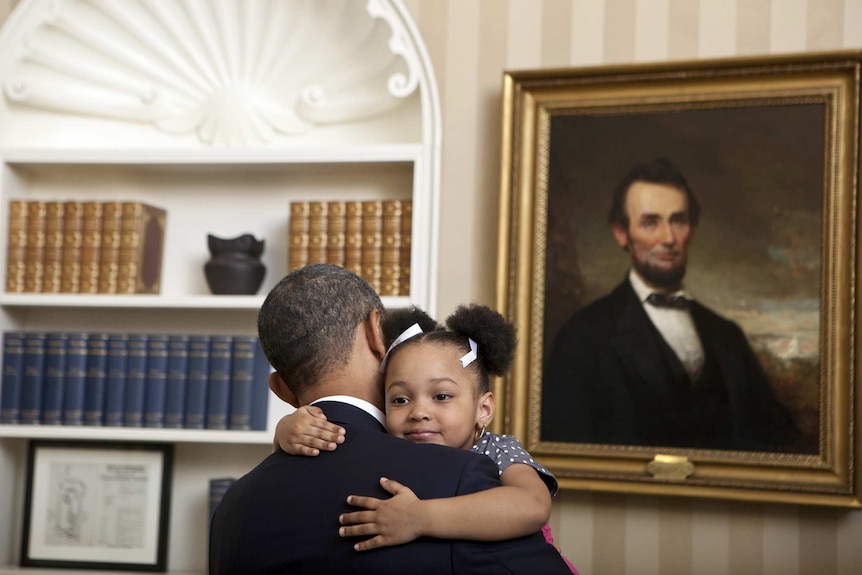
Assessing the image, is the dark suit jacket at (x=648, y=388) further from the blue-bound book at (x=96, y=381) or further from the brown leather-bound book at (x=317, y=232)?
the blue-bound book at (x=96, y=381)

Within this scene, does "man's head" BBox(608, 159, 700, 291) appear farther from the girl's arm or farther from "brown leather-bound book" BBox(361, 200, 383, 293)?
the girl's arm

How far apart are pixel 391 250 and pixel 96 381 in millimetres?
1167

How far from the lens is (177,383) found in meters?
3.52

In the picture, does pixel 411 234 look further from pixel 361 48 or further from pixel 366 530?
pixel 366 530

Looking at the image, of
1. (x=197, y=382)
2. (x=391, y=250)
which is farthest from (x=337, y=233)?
(x=197, y=382)

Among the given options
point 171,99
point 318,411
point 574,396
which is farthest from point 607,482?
point 171,99

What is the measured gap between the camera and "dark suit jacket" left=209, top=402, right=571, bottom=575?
149 centimetres

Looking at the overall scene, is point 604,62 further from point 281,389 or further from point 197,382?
point 281,389

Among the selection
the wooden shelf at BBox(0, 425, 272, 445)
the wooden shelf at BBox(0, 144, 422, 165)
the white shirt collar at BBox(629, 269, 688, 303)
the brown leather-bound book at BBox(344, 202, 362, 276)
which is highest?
the wooden shelf at BBox(0, 144, 422, 165)

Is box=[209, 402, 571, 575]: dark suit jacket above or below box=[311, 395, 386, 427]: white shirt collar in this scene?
below

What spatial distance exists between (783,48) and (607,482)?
1.47m

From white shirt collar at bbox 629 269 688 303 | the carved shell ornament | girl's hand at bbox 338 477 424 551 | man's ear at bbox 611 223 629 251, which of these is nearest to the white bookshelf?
the carved shell ornament

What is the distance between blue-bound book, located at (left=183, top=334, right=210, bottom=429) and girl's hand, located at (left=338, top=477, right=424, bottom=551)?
211cm

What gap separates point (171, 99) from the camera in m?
3.86
